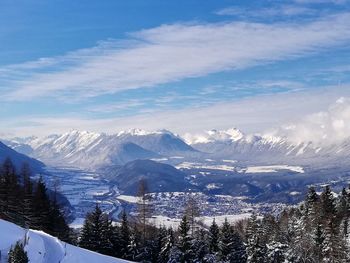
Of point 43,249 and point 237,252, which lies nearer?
point 43,249

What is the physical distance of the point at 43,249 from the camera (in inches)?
1940

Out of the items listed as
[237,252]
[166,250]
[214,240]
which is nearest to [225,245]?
[237,252]

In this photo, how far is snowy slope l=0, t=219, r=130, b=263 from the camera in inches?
1799

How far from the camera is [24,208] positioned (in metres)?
72.6

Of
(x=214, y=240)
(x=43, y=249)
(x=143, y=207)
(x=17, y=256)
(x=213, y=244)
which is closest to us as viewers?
(x=17, y=256)

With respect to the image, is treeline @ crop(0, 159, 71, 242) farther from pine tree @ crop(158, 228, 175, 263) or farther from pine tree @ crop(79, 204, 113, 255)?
pine tree @ crop(158, 228, 175, 263)

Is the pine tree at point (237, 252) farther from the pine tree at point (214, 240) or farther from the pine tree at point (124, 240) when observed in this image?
the pine tree at point (124, 240)

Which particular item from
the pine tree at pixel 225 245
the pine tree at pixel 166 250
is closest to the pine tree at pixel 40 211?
the pine tree at pixel 166 250

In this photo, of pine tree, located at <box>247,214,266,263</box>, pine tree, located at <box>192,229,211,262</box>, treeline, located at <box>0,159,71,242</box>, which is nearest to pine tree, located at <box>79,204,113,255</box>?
treeline, located at <box>0,159,71,242</box>

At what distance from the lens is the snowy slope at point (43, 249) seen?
45706 millimetres

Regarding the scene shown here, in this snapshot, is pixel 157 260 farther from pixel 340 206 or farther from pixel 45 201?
pixel 340 206

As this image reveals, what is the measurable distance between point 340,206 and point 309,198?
52.9 ft

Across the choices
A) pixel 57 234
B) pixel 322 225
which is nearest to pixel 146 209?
pixel 57 234

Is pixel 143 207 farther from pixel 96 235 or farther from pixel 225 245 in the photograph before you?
pixel 225 245
